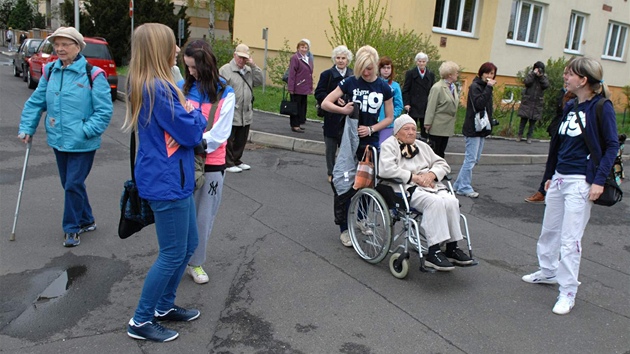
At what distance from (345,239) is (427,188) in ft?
3.57

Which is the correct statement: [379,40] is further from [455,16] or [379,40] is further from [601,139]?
[601,139]

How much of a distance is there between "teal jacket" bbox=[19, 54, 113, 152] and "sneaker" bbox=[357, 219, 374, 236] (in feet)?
8.31

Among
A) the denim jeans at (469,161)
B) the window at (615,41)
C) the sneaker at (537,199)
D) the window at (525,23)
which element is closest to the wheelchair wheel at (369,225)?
the denim jeans at (469,161)

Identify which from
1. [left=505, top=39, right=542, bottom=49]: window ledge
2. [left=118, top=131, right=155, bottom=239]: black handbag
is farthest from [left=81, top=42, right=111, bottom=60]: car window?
[left=118, top=131, right=155, bottom=239]: black handbag

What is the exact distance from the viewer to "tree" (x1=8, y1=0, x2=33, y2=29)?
51.8 metres

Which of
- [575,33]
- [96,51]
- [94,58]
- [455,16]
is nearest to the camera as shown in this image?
[94,58]

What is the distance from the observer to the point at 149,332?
3432 millimetres

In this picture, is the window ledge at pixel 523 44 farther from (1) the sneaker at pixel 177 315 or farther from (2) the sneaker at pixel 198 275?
(1) the sneaker at pixel 177 315

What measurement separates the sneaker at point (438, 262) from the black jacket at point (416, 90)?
589 centimetres

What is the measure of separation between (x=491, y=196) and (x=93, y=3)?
2686 centimetres

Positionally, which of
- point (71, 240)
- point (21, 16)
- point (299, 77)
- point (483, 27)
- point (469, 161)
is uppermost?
point (21, 16)

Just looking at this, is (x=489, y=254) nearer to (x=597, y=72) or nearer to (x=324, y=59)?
(x=597, y=72)

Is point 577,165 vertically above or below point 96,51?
below

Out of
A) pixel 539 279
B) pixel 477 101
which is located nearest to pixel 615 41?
pixel 477 101
